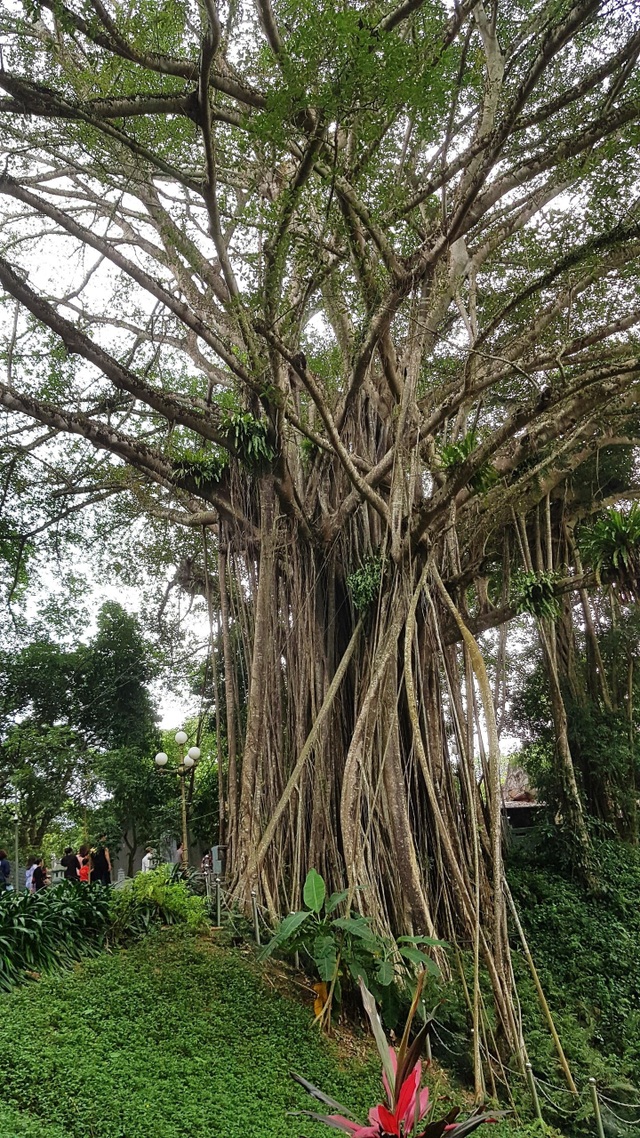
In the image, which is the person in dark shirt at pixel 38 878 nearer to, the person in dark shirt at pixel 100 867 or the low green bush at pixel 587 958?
the person in dark shirt at pixel 100 867

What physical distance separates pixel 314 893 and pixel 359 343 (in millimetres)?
3161

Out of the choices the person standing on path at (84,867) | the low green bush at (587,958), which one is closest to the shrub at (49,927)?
the person standing on path at (84,867)

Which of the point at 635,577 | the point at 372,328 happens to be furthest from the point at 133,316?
the point at 635,577

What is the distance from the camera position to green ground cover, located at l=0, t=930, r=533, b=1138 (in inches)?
104

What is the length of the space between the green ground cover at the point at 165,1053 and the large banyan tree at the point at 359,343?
73cm

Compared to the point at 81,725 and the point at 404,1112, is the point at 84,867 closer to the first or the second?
the point at 81,725

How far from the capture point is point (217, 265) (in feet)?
19.9

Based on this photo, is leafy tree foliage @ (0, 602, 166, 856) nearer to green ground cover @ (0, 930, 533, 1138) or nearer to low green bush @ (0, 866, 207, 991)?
low green bush @ (0, 866, 207, 991)

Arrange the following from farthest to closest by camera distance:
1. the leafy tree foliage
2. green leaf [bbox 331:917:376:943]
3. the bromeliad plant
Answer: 1. the leafy tree foliage
2. green leaf [bbox 331:917:376:943]
3. the bromeliad plant

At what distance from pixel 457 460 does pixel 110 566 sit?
5.48 metres

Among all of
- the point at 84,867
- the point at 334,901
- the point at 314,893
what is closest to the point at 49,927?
the point at 314,893

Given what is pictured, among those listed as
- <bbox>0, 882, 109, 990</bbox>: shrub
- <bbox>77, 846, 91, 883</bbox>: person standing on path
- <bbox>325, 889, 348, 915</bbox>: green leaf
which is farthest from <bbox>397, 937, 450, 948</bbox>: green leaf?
<bbox>77, 846, 91, 883</bbox>: person standing on path

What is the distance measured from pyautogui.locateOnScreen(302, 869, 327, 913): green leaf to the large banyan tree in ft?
1.10

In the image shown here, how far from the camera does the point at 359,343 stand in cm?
457
